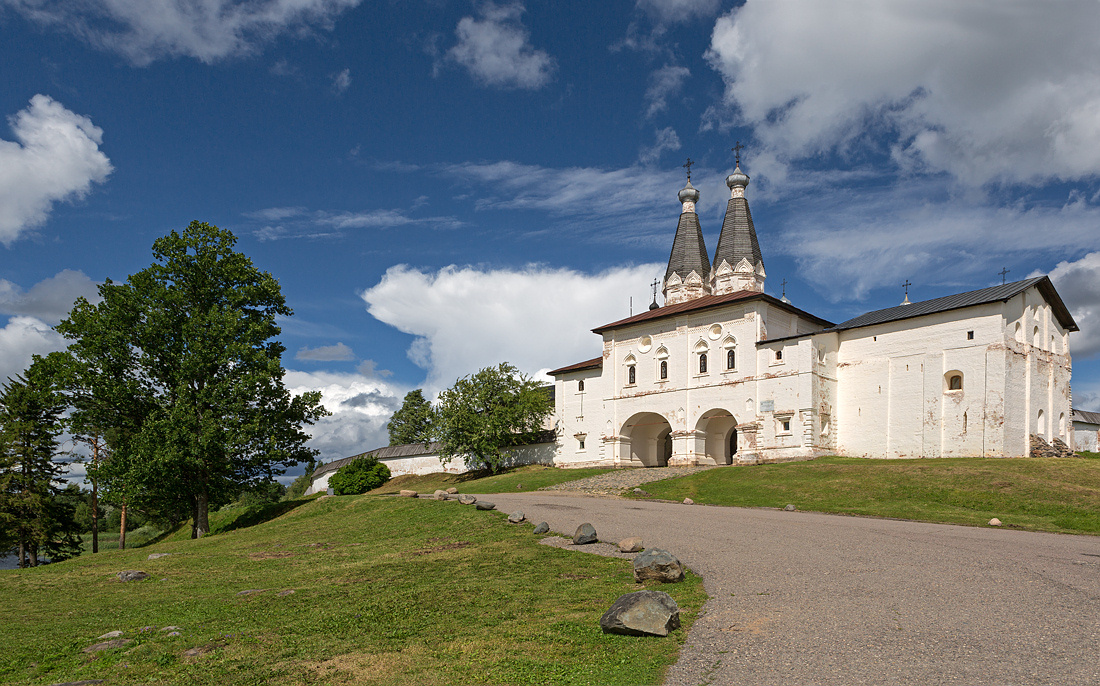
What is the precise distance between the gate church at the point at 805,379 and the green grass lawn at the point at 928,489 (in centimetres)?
408

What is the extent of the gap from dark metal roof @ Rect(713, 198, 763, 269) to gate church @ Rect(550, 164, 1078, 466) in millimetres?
106

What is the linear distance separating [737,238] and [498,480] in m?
24.1

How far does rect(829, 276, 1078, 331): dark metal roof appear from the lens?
34184 millimetres

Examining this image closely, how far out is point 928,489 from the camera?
24.5 metres

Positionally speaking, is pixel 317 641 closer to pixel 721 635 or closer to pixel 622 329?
pixel 721 635

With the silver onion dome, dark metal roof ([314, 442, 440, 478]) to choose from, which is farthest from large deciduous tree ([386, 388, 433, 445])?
the silver onion dome

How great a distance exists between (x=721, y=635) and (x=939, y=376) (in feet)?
106

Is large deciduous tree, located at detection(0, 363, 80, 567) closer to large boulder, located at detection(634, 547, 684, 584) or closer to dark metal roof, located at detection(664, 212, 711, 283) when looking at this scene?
large boulder, located at detection(634, 547, 684, 584)

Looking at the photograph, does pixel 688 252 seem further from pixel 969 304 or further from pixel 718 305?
pixel 969 304

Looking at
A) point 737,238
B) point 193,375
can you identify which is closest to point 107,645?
point 193,375

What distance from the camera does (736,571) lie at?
1139cm

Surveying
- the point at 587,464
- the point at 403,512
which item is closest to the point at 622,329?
the point at 587,464

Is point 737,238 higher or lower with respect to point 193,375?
higher

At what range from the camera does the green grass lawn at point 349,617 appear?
7.37m
